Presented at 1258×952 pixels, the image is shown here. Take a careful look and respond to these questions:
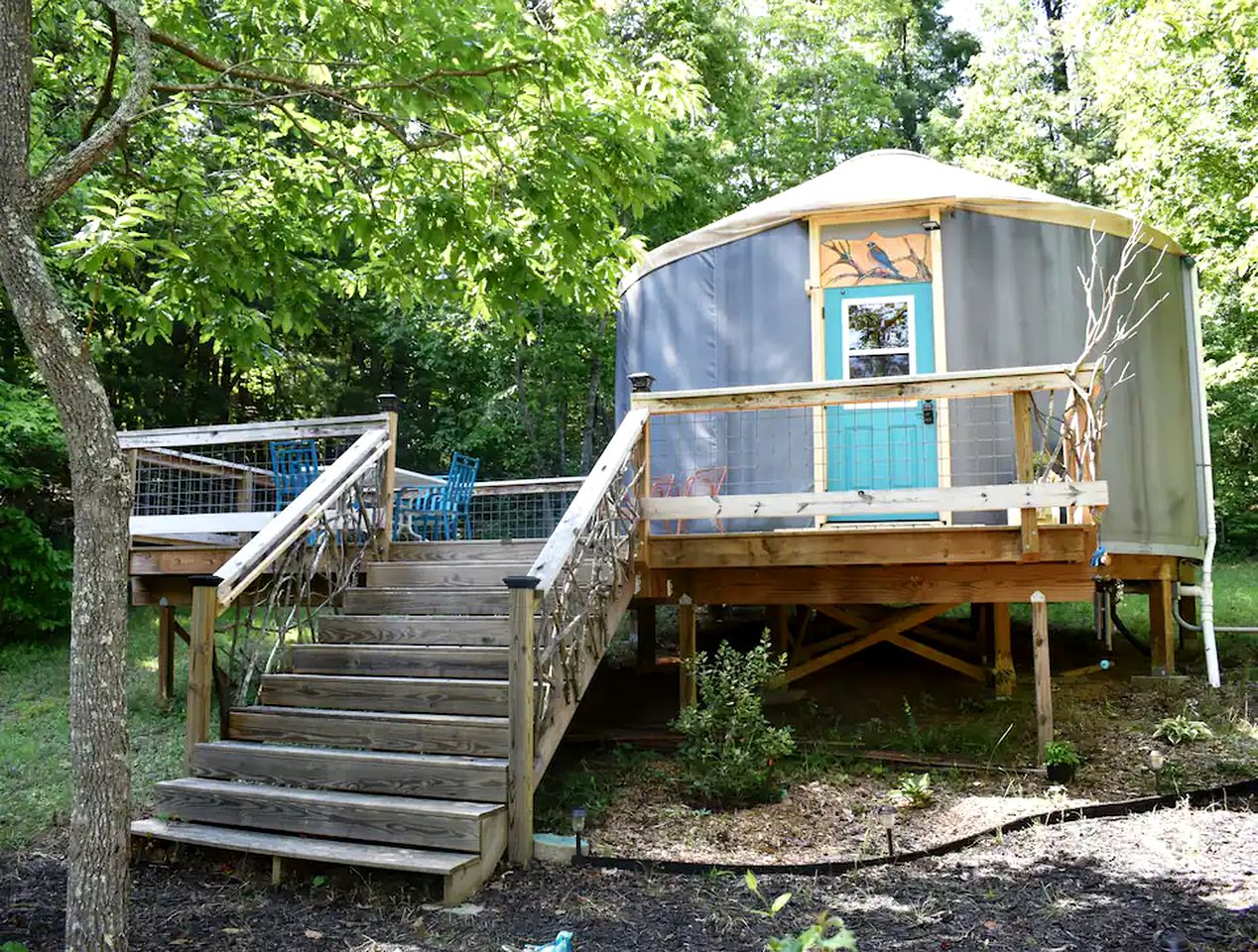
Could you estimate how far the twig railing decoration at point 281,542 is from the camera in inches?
188

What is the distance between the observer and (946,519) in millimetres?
6734

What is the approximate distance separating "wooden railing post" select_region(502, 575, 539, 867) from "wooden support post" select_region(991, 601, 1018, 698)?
4008mm

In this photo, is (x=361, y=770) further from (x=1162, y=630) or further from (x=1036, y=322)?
(x=1162, y=630)

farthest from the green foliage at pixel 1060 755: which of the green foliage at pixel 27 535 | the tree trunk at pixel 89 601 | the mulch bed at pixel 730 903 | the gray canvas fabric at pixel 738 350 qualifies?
the green foliage at pixel 27 535

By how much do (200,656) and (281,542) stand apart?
2.56ft

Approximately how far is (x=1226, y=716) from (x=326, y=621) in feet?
17.7

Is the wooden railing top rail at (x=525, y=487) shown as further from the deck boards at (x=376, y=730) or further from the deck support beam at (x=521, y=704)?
the deck support beam at (x=521, y=704)

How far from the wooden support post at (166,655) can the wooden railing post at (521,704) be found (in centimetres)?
402

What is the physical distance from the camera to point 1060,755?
531cm

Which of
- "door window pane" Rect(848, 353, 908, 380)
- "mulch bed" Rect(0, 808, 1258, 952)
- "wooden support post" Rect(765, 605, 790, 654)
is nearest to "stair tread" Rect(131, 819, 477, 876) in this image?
"mulch bed" Rect(0, 808, 1258, 952)

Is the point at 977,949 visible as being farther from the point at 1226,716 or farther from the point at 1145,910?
the point at 1226,716

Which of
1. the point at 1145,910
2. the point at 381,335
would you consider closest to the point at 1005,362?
the point at 1145,910

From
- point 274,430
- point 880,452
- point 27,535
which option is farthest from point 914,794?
point 27,535

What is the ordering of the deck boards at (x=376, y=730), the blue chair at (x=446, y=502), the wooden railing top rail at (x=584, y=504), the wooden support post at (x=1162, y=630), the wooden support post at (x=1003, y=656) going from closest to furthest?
the deck boards at (x=376, y=730)
the wooden railing top rail at (x=584, y=504)
the wooden support post at (x=1003, y=656)
the wooden support post at (x=1162, y=630)
the blue chair at (x=446, y=502)
